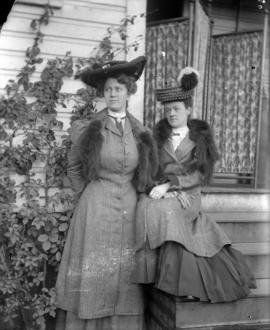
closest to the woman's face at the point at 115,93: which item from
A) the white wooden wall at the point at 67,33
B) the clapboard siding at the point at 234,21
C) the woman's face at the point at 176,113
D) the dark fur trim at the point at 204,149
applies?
the woman's face at the point at 176,113

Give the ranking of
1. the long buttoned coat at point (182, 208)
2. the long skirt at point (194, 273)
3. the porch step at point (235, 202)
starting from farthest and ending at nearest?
the porch step at point (235, 202)
the long buttoned coat at point (182, 208)
the long skirt at point (194, 273)

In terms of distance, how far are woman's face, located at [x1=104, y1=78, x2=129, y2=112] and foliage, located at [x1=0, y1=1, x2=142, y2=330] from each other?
0.67 m

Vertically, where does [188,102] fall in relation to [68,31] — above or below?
below

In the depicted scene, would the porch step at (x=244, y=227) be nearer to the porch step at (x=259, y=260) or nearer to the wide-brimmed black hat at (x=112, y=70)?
the porch step at (x=259, y=260)

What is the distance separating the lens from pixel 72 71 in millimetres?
3500

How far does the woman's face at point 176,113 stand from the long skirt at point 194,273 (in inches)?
36.2

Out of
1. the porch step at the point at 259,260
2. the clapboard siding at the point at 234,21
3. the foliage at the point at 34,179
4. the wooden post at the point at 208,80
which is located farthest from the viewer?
the clapboard siding at the point at 234,21

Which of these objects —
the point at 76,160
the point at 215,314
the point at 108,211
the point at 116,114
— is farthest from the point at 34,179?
the point at 215,314

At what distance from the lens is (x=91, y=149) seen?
9.03 feet

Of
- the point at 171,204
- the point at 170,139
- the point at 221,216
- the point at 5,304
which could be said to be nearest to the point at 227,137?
the point at 221,216

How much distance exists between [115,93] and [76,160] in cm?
59

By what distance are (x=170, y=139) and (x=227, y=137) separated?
63.0 inches

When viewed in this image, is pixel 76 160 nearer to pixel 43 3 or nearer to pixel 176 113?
pixel 176 113

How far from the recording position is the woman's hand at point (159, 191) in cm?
288
